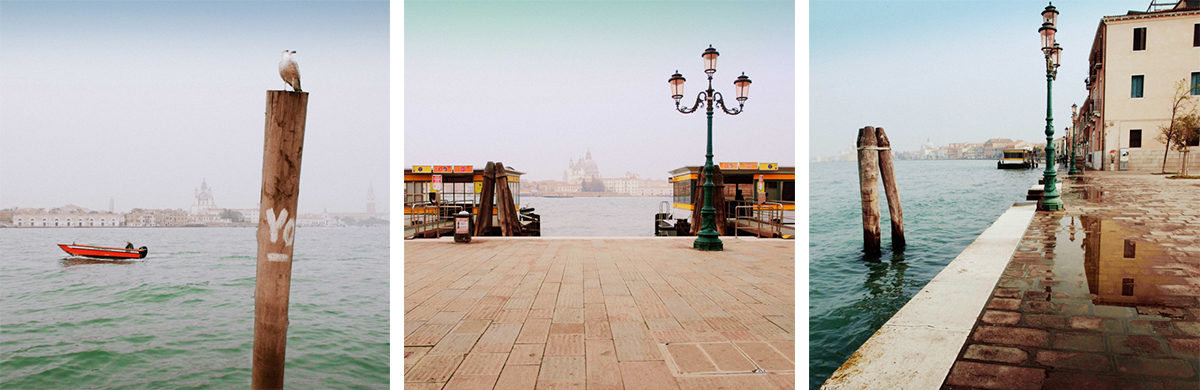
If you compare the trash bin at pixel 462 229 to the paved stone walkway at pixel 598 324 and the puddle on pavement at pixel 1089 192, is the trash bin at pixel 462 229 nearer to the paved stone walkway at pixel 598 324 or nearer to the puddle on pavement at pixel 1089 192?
the paved stone walkway at pixel 598 324

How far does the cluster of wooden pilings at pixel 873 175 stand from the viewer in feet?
19.6

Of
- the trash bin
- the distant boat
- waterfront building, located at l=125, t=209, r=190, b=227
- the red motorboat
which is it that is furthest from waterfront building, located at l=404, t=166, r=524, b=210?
waterfront building, located at l=125, t=209, r=190, b=227

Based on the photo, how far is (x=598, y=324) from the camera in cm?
213

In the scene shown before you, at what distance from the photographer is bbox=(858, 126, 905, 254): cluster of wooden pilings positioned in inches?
236

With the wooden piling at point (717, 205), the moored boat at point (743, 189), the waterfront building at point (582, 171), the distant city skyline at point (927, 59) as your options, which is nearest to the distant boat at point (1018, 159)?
the distant city skyline at point (927, 59)

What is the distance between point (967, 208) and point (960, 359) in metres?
16.0

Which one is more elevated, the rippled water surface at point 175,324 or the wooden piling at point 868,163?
the wooden piling at point 868,163

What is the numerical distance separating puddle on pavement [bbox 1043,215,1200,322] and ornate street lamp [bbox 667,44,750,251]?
2407 millimetres

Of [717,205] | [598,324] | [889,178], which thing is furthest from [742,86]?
[598,324]

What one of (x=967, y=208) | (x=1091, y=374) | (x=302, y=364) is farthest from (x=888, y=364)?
(x=967, y=208)

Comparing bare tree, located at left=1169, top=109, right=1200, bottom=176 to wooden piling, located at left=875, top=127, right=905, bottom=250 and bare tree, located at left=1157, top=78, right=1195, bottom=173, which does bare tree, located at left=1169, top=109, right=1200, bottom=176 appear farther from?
wooden piling, located at left=875, top=127, right=905, bottom=250

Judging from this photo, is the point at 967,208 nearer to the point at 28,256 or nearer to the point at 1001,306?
the point at 1001,306

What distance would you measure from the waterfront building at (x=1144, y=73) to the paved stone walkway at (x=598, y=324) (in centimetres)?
1483

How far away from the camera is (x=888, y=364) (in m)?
1.60
